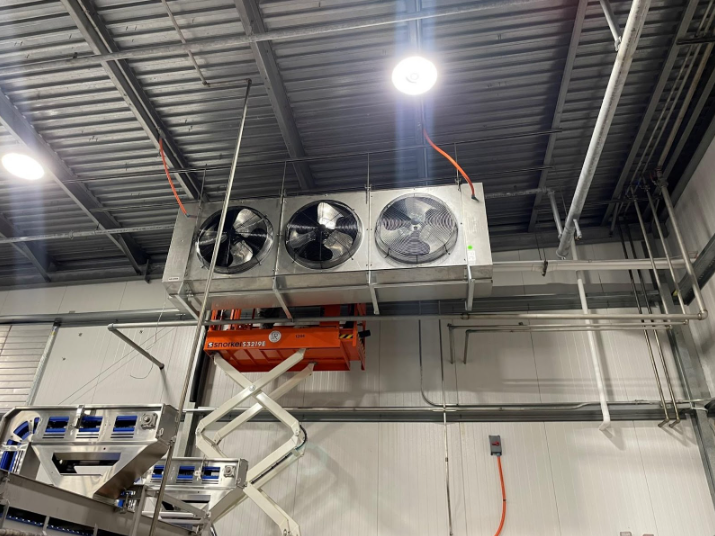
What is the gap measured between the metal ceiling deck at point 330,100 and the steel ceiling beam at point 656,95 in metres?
0.08

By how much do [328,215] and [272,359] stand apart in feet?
5.43

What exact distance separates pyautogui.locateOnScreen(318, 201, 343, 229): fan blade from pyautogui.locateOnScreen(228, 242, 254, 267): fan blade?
27.3 inches

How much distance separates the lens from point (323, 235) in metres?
4.36

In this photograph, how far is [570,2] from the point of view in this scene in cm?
385

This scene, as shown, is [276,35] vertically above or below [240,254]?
above

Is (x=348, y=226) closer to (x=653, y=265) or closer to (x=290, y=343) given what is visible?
(x=290, y=343)

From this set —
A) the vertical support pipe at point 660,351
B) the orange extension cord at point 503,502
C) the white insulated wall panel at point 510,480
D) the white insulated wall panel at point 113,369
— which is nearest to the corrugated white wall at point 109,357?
the white insulated wall panel at point 113,369

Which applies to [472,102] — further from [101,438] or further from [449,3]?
[101,438]

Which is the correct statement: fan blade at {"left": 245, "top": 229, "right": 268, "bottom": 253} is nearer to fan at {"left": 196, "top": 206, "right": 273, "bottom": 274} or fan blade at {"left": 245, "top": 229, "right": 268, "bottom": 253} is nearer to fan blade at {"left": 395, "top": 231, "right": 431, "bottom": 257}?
fan at {"left": 196, "top": 206, "right": 273, "bottom": 274}

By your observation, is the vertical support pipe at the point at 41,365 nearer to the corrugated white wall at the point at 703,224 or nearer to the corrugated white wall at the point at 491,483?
the corrugated white wall at the point at 491,483

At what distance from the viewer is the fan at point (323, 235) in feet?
14.0

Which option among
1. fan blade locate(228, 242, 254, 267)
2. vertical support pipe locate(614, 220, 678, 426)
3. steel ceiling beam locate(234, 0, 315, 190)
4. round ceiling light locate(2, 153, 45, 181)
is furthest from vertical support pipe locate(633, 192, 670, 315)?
round ceiling light locate(2, 153, 45, 181)

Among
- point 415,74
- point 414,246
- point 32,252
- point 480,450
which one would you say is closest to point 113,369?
point 32,252

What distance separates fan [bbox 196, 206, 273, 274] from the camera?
4.41m
